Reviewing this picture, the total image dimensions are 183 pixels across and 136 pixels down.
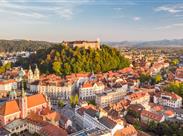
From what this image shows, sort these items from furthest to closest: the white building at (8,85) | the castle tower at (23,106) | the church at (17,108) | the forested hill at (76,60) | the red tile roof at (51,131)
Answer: the forested hill at (76,60)
the white building at (8,85)
the castle tower at (23,106)
the church at (17,108)
the red tile roof at (51,131)

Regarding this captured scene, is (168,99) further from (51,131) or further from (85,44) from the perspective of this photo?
(85,44)

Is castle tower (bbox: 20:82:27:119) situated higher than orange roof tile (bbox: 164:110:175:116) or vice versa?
castle tower (bbox: 20:82:27:119)

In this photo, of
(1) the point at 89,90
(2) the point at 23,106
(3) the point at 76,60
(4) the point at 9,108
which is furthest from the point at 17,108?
(3) the point at 76,60

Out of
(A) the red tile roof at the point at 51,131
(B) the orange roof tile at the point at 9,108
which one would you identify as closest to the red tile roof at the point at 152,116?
(A) the red tile roof at the point at 51,131

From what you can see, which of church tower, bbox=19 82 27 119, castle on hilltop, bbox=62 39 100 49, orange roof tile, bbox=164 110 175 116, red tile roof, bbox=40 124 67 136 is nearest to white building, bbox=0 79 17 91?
church tower, bbox=19 82 27 119

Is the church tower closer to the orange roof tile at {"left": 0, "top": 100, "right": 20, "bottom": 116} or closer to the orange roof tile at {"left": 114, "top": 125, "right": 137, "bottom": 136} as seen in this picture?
the orange roof tile at {"left": 0, "top": 100, "right": 20, "bottom": 116}

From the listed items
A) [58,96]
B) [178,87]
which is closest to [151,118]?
[178,87]

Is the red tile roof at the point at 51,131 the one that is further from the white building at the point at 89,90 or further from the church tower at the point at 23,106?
the white building at the point at 89,90
